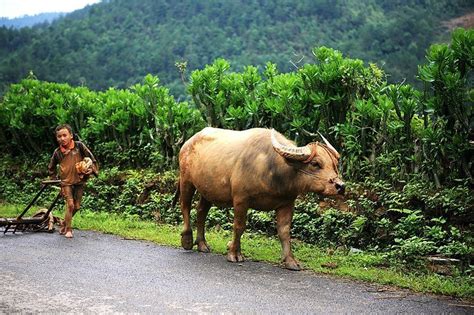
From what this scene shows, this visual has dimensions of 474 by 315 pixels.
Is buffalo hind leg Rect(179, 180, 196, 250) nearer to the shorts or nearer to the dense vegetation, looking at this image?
the dense vegetation

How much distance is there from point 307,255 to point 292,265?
0.92m

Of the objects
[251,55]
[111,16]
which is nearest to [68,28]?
[111,16]

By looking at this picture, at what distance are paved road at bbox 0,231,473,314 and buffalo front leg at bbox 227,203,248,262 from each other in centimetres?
14

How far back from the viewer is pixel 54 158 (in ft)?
34.4

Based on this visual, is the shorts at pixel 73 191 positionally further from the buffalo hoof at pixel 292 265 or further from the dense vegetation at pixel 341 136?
the buffalo hoof at pixel 292 265

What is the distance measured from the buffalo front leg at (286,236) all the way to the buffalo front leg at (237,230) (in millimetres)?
452

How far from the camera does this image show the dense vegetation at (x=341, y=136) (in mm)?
8375

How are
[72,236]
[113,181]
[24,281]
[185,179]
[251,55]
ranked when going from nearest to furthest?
[24,281] < [185,179] < [72,236] < [113,181] < [251,55]

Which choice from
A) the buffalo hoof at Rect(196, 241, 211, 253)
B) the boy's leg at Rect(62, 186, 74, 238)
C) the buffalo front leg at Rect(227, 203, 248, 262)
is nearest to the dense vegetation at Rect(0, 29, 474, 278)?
the buffalo hoof at Rect(196, 241, 211, 253)

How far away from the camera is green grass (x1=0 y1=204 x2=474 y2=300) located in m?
6.75

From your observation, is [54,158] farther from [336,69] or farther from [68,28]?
[68,28]

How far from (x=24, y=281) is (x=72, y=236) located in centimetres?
327

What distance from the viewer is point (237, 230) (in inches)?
311

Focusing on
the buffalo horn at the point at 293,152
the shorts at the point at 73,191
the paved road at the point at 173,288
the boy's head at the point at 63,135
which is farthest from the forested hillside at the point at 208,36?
the buffalo horn at the point at 293,152
